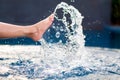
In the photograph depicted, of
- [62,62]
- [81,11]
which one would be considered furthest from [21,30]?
[81,11]

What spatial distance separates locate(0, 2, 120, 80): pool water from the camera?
3.93m

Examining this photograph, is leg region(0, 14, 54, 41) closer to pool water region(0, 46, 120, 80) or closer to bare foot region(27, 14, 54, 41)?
bare foot region(27, 14, 54, 41)

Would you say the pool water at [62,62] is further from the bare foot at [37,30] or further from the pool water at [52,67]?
the bare foot at [37,30]

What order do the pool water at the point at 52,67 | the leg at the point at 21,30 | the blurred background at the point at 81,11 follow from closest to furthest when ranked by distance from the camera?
the leg at the point at 21,30, the pool water at the point at 52,67, the blurred background at the point at 81,11

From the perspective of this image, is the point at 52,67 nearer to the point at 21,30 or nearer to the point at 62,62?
the point at 62,62

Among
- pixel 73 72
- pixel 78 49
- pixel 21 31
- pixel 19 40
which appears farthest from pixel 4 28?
pixel 19 40

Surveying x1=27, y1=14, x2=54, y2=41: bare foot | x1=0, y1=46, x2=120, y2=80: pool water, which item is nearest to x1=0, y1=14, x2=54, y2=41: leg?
x1=27, y1=14, x2=54, y2=41: bare foot

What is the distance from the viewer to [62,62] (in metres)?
4.58

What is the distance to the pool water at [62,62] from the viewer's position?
155 inches

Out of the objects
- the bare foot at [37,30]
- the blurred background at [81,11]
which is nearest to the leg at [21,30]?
the bare foot at [37,30]

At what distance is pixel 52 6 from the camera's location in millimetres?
10242

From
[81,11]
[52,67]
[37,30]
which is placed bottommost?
[52,67]

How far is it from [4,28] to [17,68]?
2.40 ft

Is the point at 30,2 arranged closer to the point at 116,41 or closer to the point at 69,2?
the point at 69,2
